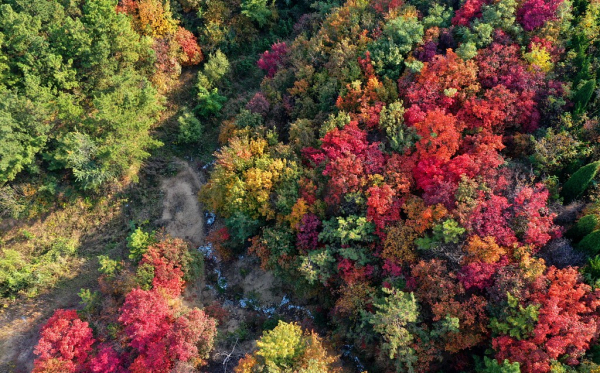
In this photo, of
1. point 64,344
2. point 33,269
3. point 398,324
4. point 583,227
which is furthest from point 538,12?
point 33,269

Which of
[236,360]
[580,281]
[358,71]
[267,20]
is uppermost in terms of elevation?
[267,20]

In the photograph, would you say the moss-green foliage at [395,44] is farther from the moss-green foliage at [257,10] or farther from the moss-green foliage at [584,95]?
the moss-green foliage at [257,10]

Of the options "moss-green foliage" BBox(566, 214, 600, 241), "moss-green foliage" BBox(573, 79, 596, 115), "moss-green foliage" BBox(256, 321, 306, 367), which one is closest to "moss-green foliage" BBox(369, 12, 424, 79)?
"moss-green foliage" BBox(573, 79, 596, 115)

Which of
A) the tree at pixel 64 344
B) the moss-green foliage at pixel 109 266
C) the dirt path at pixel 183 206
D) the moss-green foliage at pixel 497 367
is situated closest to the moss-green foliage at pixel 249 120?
the dirt path at pixel 183 206

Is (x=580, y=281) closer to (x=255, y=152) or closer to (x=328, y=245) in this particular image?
(x=328, y=245)

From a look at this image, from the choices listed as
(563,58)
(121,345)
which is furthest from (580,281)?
(121,345)

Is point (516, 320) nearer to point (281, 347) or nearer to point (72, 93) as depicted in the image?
point (281, 347)

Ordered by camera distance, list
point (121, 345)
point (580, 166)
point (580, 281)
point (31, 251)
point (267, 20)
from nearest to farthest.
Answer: point (580, 281) < point (580, 166) < point (121, 345) < point (31, 251) < point (267, 20)
